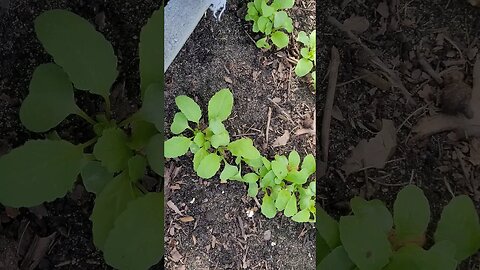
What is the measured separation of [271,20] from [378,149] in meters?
0.33

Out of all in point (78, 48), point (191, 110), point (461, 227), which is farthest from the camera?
point (191, 110)

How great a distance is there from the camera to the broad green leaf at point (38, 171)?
25.8 inches

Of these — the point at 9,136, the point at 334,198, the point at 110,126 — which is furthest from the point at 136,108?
the point at 334,198

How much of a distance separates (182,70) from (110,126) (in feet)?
1.18

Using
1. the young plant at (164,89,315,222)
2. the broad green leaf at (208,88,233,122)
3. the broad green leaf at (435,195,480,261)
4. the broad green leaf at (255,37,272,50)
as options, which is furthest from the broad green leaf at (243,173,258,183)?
the broad green leaf at (435,195,480,261)

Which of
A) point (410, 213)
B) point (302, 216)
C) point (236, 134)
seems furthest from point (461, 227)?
point (236, 134)

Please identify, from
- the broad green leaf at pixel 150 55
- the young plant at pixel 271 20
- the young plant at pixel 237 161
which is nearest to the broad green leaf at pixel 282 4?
the young plant at pixel 271 20

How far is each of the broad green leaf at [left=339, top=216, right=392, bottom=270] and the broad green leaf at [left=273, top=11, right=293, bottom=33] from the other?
0.38 metres

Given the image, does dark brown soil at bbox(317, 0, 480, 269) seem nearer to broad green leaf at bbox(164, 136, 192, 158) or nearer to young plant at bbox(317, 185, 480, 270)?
young plant at bbox(317, 185, 480, 270)

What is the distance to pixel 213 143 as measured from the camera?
1004 mm

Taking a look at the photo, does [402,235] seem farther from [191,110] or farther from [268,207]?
[191,110]

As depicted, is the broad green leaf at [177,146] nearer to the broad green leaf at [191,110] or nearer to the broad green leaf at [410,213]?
the broad green leaf at [191,110]

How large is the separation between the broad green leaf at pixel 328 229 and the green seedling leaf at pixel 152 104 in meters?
0.28

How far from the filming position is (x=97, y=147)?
0.68 metres
